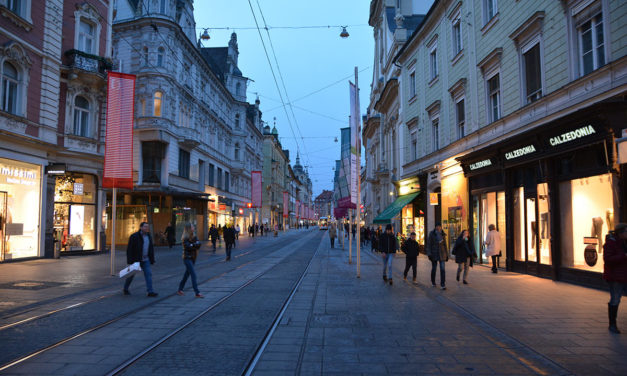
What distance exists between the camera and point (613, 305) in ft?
21.8

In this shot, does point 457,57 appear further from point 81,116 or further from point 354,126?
point 81,116

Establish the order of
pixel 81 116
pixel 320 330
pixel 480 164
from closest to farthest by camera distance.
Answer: pixel 320 330
pixel 480 164
pixel 81 116

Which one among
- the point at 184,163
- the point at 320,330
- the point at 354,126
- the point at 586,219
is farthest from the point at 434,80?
the point at 184,163

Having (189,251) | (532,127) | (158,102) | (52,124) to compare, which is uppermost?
(158,102)

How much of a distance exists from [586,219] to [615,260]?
18.6 feet

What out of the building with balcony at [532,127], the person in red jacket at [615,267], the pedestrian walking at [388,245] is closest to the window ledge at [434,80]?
the building with balcony at [532,127]

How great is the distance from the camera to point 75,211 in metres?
22.2

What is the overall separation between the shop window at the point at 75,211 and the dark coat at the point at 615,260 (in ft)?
70.3

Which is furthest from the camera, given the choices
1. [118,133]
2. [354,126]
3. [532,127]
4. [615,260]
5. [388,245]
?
[118,133]

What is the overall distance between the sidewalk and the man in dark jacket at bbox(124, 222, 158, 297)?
347cm

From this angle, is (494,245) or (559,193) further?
(494,245)

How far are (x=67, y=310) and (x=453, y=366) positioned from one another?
7.07 m

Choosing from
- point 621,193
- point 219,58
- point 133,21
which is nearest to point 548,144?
point 621,193

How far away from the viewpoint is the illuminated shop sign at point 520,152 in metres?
13.3
